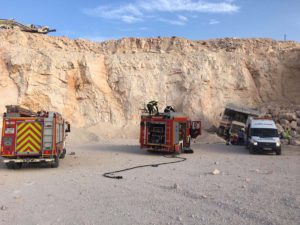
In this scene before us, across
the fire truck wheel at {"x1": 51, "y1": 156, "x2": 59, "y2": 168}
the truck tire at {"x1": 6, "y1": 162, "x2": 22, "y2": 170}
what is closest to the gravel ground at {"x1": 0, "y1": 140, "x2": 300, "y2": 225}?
the truck tire at {"x1": 6, "y1": 162, "x2": 22, "y2": 170}

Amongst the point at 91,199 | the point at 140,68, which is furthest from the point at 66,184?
the point at 140,68

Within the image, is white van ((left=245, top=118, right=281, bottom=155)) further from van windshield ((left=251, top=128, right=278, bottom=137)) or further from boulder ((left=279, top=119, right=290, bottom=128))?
boulder ((left=279, top=119, right=290, bottom=128))

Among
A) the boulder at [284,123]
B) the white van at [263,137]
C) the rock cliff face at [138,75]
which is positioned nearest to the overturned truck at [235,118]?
the boulder at [284,123]

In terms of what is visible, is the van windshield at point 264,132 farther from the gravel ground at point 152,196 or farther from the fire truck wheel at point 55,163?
the fire truck wheel at point 55,163

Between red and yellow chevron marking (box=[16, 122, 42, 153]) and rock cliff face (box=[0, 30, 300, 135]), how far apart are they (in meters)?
19.6

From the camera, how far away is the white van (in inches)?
824

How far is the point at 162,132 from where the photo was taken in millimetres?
20438

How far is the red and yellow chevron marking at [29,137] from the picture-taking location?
A: 47.1 ft

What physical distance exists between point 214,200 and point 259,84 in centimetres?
3230

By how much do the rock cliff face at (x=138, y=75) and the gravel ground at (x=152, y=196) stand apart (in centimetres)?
2087

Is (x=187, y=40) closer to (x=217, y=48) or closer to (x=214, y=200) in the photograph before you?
(x=217, y=48)

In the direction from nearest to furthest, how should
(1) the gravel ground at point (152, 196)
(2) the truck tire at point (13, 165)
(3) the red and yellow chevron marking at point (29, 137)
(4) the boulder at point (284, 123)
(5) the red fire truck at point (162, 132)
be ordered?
1. (1) the gravel ground at point (152, 196)
2. (3) the red and yellow chevron marking at point (29, 137)
3. (2) the truck tire at point (13, 165)
4. (5) the red fire truck at point (162, 132)
5. (4) the boulder at point (284, 123)

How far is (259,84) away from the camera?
38.6m

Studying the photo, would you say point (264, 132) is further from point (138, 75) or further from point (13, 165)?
point (138, 75)
